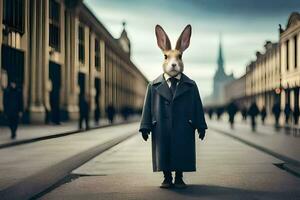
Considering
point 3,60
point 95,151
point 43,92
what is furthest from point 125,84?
point 95,151

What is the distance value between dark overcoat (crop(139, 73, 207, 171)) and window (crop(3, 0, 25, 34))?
942 inches

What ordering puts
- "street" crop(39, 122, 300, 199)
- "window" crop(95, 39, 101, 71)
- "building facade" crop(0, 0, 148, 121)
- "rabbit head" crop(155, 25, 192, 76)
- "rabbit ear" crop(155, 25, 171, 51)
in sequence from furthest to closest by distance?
"window" crop(95, 39, 101, 71) < "building facade" crop(0, 0, 148, 121) < "rabbit ear" crop(155, 25, 171, 51) < "rabbit head" crop(155, 25, 192, 76) < "street" crop(39, 122, 300, 199)

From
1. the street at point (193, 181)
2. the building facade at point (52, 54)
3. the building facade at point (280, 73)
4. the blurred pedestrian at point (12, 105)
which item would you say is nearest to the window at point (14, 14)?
the building facade at point (52, 54)

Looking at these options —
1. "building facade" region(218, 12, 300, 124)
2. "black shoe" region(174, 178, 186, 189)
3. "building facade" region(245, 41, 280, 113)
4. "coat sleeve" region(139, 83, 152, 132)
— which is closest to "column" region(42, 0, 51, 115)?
"building facade" region(218, 12, 300, 124)

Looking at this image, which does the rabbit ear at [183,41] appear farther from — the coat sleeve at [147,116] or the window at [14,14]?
the window at [14,14]

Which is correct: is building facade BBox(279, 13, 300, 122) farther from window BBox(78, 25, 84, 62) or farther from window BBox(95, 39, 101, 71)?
window BBox(78, 25, 84, 62)

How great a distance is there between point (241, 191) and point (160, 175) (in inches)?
95.0

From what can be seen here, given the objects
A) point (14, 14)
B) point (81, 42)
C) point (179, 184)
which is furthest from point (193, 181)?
point (81, 42)

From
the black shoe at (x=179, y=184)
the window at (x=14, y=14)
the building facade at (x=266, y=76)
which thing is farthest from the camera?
the building facade at (x=266, y=76)

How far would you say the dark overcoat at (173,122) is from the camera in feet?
25.0

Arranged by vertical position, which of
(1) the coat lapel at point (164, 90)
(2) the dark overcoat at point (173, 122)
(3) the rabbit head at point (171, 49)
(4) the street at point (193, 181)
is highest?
(3) the rabbit head at point (171, 49)

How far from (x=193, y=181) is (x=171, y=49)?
218 cm

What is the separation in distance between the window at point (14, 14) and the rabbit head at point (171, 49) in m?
23.5

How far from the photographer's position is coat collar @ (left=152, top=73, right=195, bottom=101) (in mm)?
7766
